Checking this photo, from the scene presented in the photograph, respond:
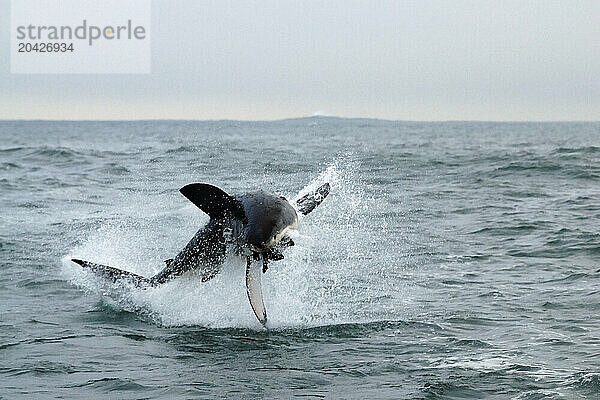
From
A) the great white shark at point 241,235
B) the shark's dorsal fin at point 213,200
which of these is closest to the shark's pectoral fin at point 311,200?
the great white shark at point 241,235

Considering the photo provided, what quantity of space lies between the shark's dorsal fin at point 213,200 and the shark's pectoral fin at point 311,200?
1.24 m

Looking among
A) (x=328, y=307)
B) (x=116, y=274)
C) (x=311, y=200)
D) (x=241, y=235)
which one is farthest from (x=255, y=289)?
(x=116, y=274)

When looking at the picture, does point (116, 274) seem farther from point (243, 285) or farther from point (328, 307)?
point (328, 307)

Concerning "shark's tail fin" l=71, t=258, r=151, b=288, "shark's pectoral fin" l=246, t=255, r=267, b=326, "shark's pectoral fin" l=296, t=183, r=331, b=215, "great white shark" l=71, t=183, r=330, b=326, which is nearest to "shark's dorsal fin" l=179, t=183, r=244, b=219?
"great white shark" l=71, t=183, r=330, b=326

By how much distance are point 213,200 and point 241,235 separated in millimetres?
510

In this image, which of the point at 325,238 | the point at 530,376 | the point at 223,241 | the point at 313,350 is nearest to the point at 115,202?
the point at 325,238

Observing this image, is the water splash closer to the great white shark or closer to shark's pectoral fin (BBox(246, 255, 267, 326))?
the great white shark

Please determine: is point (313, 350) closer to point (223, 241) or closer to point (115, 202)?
point (223, 241)

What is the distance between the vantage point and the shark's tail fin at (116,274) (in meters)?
10.8

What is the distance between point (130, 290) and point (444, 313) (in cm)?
396

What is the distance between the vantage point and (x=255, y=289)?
9.38 meters

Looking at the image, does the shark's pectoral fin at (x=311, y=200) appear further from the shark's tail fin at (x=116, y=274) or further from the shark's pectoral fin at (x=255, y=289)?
the shark's tail fin at (x=116, y=274)

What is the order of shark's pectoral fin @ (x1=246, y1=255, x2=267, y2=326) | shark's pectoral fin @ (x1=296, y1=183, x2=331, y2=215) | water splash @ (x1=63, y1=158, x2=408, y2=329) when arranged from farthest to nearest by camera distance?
shark's pectoral fin @ (x1=296, y1=183, x2=331, y2=215) < water splash @ (x1=63, y1=158, x2=408, y2=329) < shark's pectoral fin @ (x1=246, y1=255, x2=267, y2=326)

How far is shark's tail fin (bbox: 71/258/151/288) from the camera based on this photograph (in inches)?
427
